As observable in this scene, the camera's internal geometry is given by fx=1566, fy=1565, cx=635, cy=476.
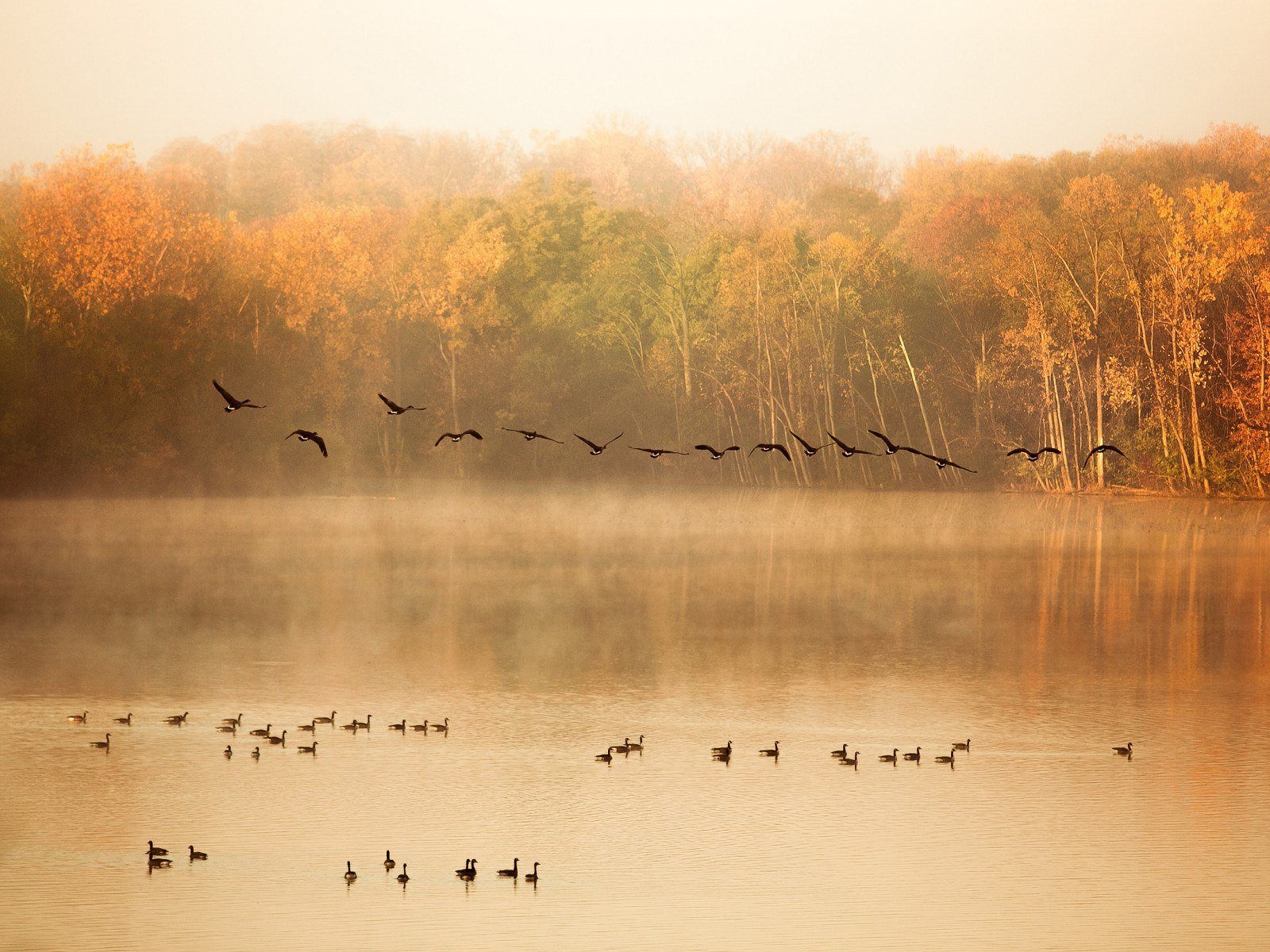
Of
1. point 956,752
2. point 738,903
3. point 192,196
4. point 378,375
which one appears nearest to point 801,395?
point 378,375

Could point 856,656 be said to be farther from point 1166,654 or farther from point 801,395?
point 801,395

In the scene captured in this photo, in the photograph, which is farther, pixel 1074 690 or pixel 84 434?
pixel 84 434

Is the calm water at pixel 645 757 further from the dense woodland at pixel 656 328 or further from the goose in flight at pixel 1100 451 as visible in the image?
the dense woodland at pixel 656 328

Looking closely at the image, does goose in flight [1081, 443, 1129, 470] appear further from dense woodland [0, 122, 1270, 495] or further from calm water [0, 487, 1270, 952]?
dense woodland [0, 122, 1270, 495]

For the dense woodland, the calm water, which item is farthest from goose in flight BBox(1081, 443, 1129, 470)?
the dense woodland

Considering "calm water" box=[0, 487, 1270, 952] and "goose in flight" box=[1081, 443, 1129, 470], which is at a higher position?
"goose in flight" box=[1081, 443, 1129, 470]

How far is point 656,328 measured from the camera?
8069cm

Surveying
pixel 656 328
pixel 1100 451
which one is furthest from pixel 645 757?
pixel 656 328

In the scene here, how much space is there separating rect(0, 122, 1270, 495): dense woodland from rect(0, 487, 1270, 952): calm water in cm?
2255

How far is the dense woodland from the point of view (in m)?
59.3

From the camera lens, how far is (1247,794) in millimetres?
15977

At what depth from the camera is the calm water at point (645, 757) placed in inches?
495

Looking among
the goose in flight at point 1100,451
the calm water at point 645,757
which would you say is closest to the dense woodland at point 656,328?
the goose in flight at point 1100,451

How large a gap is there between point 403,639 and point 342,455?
157 feet
